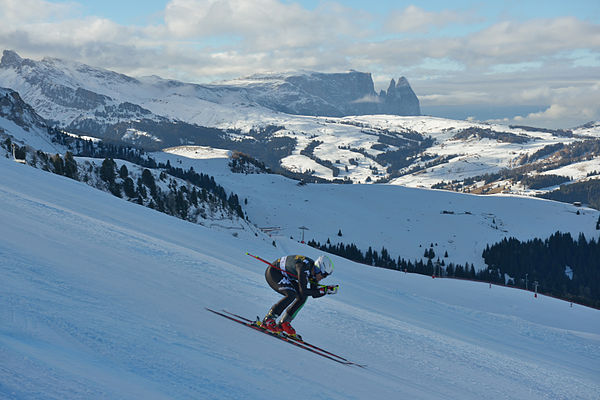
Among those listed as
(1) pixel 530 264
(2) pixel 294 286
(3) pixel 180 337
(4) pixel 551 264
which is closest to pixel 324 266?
(2) pixel 294 286

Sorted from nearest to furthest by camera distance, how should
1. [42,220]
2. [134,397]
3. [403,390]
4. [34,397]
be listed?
Answer: [34,397] → [134,397] → [403,390] → [42,220]

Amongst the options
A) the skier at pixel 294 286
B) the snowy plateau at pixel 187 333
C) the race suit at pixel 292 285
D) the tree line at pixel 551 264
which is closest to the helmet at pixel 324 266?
the skier at pixel 294 286

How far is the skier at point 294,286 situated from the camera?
12531 mm

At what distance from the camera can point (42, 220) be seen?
16609mm

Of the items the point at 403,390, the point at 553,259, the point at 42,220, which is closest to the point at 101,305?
the point at 403,390

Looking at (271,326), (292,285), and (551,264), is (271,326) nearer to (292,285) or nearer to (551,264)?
(292,285)

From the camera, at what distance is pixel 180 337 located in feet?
31.2

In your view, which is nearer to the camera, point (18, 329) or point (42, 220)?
point (18, 329)

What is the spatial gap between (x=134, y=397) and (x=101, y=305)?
3900 millimetres

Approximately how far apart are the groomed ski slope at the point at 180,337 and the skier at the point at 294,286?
1.01m

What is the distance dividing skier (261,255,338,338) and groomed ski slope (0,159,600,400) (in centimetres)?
101

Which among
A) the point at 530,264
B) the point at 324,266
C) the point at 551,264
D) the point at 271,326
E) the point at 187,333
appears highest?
the point at 324,266

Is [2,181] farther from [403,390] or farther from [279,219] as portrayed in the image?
[279,219]

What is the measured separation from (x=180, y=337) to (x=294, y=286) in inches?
167
